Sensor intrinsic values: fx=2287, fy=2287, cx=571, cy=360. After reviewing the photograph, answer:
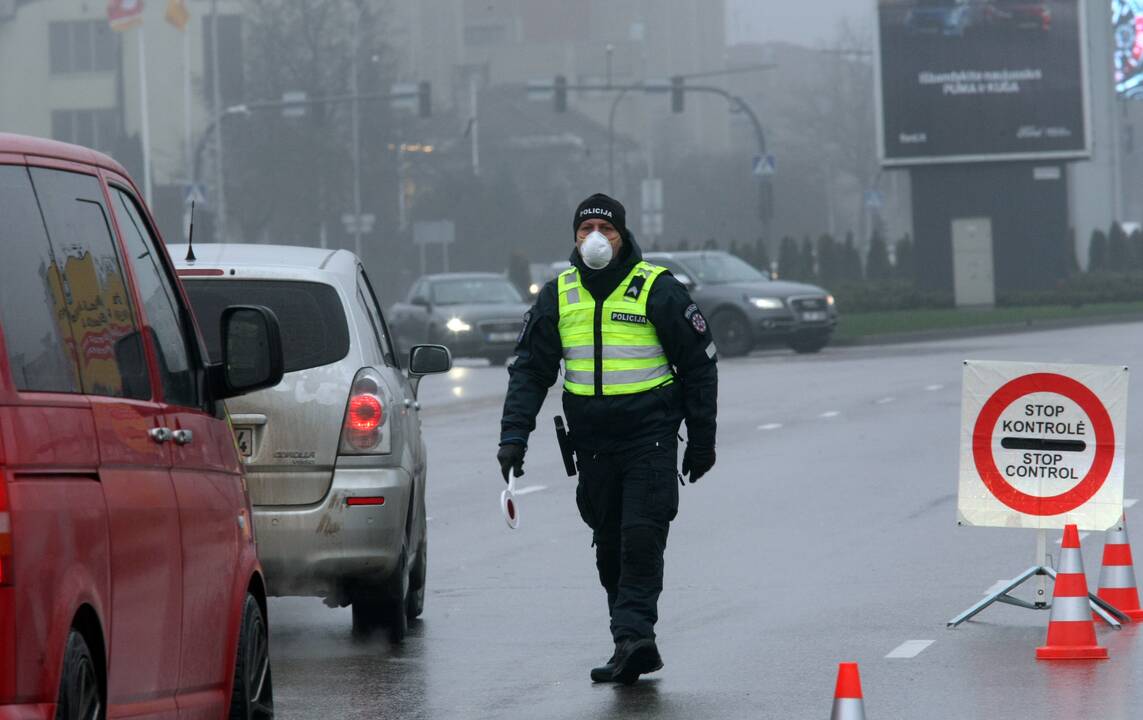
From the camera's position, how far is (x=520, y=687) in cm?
816

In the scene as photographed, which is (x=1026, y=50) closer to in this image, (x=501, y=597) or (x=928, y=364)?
(x=928, y=364)

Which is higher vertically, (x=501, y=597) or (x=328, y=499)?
(x=328, y=499)

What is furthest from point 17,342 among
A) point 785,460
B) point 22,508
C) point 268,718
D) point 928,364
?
point 928,364

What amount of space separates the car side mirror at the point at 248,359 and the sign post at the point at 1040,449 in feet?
14.1

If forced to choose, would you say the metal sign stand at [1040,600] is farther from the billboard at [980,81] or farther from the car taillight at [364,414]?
the billboard at [980,81]

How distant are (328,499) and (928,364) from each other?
22831 millimetres

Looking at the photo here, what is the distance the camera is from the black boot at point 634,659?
803cm

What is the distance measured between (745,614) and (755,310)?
84.1 feet

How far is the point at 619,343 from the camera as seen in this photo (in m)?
8.30

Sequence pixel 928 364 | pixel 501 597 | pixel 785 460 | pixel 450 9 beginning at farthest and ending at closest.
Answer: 1. pixel 450 9
2. pixel 928 364
3. pixel 785 460
4. pixel 501 597

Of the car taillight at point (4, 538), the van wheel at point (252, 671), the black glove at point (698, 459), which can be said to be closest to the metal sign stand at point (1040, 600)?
the black glove at point (698, 459)

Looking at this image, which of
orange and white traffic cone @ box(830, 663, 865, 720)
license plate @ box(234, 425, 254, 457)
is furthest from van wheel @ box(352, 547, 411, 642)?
orange and white traffic cone @ box(830, 663, 865, 720)

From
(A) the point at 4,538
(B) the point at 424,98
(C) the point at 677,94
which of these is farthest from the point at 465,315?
(A) the point at 4,538

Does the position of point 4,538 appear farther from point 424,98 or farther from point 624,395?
point 424,98
